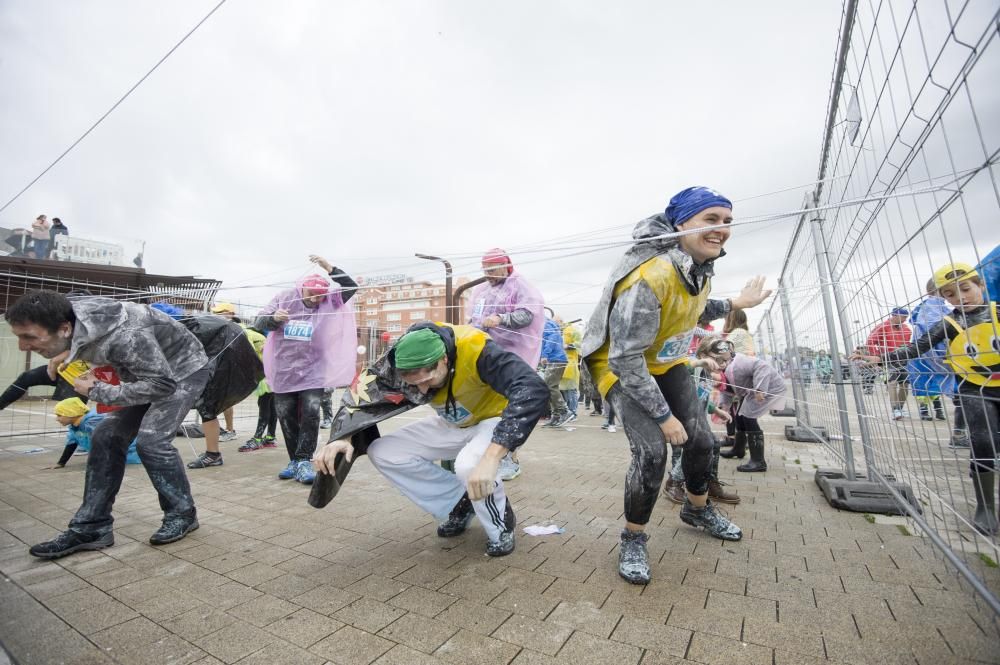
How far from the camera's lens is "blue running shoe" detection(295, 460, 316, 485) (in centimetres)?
386

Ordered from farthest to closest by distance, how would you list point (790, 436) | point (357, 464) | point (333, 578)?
point (790, 436) → point (357, 464) → point (333, 578)

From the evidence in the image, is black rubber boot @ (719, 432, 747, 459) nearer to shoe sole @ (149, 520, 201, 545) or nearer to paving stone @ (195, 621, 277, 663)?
paving stone @ (195, 621, 277, 663)

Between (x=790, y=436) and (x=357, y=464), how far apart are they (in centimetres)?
546

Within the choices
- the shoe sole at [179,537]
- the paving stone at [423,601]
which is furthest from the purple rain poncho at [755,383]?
the shoe sole at [179,537]

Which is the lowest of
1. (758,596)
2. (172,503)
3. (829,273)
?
(758,596)

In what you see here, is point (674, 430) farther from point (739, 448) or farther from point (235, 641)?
point (739, 448)

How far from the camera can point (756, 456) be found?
14.0 feet

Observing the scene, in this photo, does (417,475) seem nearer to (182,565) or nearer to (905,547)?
(182,565)

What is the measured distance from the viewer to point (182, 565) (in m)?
2.28

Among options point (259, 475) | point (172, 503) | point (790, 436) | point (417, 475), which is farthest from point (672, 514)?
point (790, 436)

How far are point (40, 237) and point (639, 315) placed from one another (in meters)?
12.3

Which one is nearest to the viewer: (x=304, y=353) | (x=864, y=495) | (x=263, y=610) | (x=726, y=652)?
(x=726, y=652)

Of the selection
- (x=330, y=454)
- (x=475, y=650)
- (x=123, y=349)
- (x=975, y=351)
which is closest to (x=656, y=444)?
(x=475, y=650)

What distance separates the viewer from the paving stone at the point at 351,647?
1.50 metres
